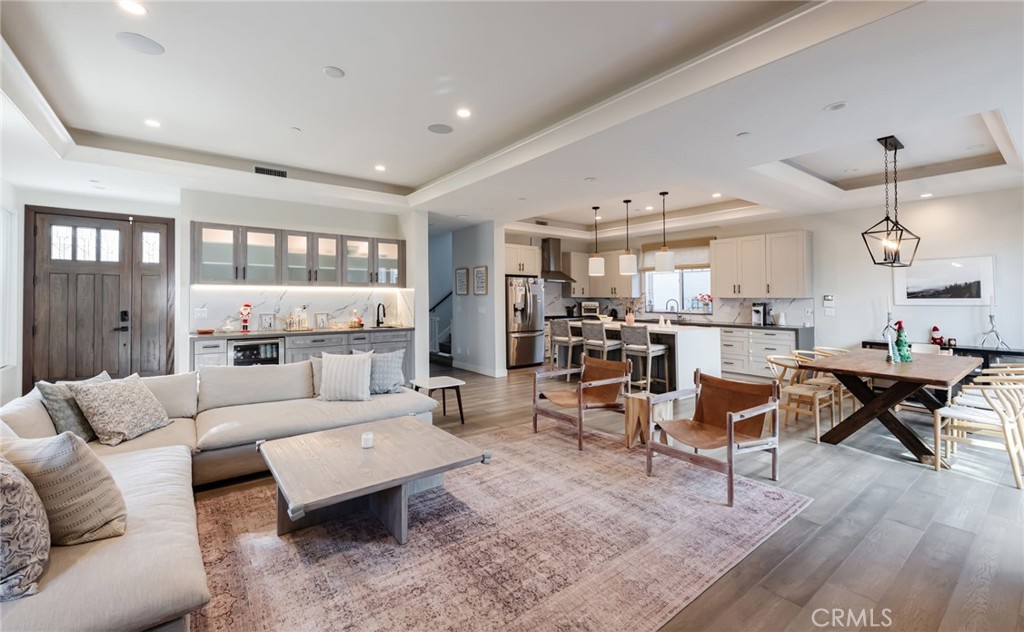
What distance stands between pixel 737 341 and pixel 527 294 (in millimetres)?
3778

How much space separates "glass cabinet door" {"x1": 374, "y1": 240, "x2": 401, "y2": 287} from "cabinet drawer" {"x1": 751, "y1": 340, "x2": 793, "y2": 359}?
230 inches

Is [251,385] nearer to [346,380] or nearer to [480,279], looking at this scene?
[346,380]

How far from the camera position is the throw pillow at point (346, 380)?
3910mm

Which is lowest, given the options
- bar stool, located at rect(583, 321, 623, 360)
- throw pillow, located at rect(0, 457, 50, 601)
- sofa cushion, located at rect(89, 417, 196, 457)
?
sofa cushion, located at rect(89, 417, 196, 457)

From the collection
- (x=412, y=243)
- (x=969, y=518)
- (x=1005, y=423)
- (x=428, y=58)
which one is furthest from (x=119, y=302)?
(x=1005, y=423)

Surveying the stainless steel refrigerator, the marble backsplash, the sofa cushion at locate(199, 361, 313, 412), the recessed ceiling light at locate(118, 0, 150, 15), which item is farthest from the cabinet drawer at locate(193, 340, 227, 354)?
the stainless steel refrigerator

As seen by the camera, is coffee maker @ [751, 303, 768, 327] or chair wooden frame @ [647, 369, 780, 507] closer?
chair wooden frame @ [647, 369, 780, 507]

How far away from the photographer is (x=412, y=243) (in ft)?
21.9

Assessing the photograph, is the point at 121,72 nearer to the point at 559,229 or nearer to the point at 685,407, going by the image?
the point at 685,407

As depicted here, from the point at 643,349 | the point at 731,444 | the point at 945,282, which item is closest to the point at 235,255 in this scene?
the point at 643,349

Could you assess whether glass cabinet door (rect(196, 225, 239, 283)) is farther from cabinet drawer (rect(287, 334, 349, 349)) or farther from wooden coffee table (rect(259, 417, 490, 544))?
wooden coffee table (rect(259, 417, 490, 544))

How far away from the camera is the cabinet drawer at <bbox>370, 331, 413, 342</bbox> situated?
246 inches

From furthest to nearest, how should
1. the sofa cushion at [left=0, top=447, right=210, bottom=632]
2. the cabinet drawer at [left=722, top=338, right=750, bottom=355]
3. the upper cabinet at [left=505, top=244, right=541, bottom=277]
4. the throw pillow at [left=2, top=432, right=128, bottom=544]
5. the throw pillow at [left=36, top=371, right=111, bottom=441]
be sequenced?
the upper cabinet at [left=505, top=244, right=541, bottom=277] → the cabinet drawer at [left=722, top=338, right=750, bottom=355] → the throw pillow at [left=36, top=371, right=111, bottom=441] → the throw pillow at [left=2, top=432, right=128, bottom=544] → the sofa cushion at [left=0, top=447, right=210, bottom=632]

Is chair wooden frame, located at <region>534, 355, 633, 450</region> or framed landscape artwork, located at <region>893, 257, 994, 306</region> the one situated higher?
framed landscape artwork, located at <region>893, 257, 994, 306</region>
